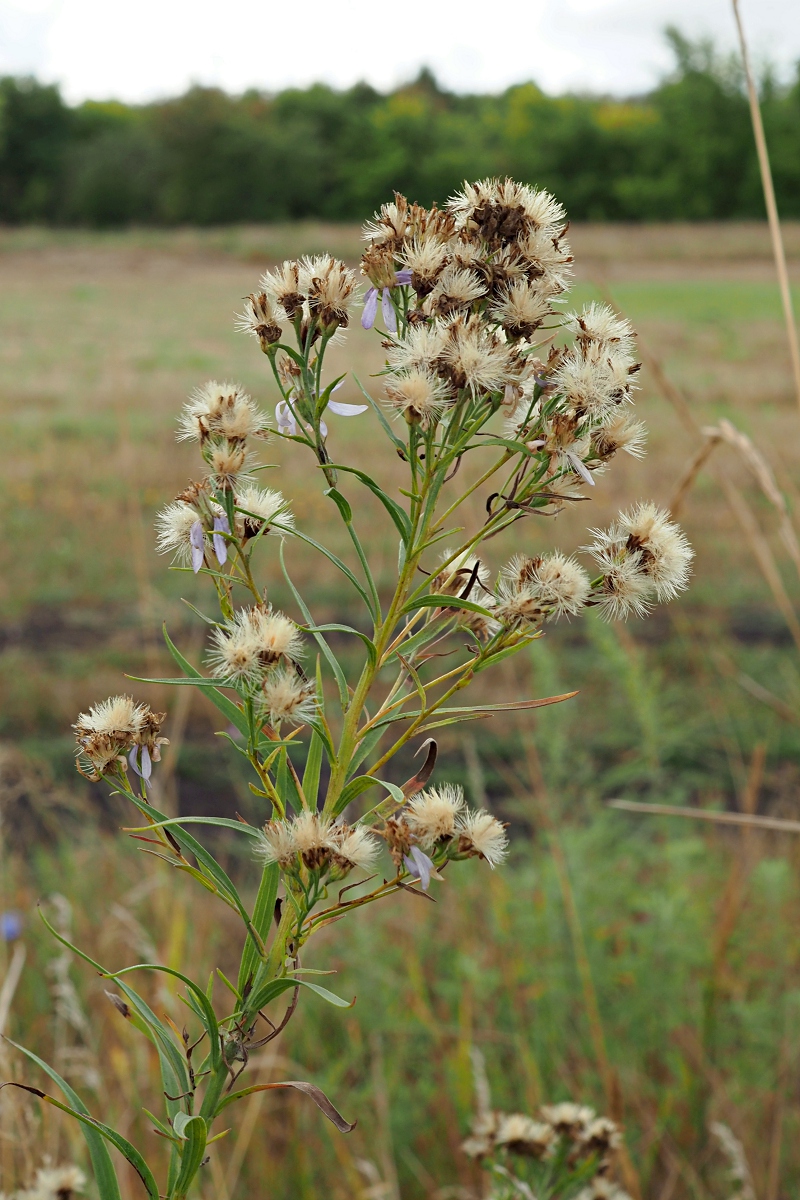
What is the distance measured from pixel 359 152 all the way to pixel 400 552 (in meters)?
42.3

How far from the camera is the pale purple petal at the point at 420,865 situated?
0.59m

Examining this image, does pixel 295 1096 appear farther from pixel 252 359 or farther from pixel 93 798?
pixel 252 359

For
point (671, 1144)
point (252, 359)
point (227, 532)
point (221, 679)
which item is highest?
point (252, 359)

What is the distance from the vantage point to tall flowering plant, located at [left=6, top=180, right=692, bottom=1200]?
60cm

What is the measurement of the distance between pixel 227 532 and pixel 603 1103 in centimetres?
198

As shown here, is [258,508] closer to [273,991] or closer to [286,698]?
[286,698]

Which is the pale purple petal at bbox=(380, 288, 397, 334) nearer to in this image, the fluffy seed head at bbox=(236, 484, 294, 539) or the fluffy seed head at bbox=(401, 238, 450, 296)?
the fluffy seed head at bbox=(401, 238, 450, 296)

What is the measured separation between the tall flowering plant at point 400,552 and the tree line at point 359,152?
3660cm

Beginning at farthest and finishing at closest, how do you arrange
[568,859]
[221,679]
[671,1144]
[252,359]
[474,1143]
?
[252,359]
[568,859]
[671,1144]
[474,1143]
[221,679]

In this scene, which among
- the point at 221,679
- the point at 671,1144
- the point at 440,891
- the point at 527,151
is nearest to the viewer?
the point at 221,679

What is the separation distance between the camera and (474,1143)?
3.97 feet

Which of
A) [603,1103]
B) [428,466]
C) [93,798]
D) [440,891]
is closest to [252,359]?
[93,798]

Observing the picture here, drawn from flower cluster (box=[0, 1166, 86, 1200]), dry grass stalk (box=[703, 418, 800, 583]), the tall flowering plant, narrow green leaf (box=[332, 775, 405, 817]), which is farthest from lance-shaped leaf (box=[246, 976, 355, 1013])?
dry grass stalk (box=[703, 418, 800, 583])

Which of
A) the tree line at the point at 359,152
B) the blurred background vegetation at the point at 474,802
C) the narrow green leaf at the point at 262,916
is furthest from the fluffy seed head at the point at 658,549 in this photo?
the tree line at the point at 359,152
